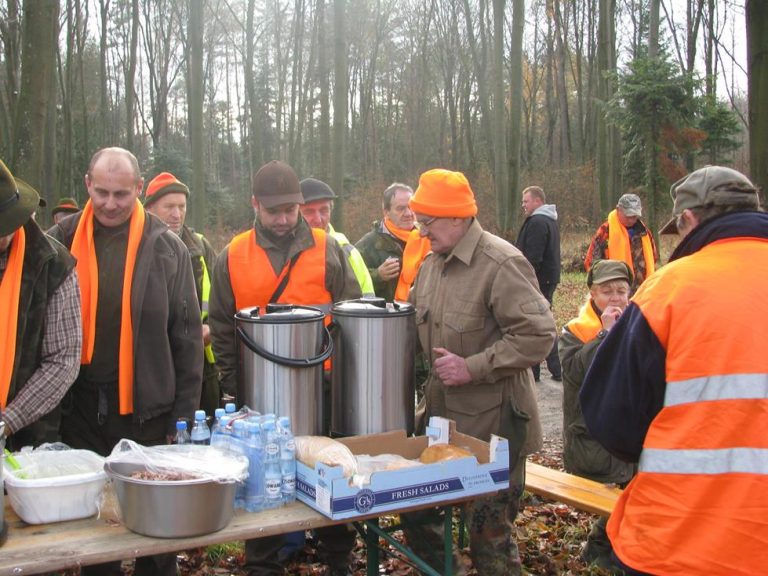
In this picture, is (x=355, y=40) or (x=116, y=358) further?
(x=355, y=40)

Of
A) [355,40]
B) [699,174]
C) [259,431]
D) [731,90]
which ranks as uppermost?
[355,40]

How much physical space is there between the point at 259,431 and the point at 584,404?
1.18 metres

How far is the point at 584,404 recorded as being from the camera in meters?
2.49

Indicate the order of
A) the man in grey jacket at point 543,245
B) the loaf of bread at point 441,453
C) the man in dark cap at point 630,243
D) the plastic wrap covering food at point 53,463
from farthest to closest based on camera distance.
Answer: the man in grey jacket at point 543,245 → the man in dark cap at point 630,243 → the loaf of bread at point 441,453 → the plastic wrap covering food at point 53,463

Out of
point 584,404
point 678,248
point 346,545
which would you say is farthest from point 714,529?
point 346,545

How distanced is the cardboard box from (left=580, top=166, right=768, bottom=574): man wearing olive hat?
0.71 meters

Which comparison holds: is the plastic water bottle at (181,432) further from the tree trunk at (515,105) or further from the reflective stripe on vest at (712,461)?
the tree trunk at (515,105)

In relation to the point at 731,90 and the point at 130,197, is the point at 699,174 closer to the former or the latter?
the point at 130,197

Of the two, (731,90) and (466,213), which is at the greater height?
(731,90)

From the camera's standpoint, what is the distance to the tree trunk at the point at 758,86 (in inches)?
219

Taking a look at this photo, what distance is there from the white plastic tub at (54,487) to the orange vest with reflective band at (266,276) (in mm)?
1355

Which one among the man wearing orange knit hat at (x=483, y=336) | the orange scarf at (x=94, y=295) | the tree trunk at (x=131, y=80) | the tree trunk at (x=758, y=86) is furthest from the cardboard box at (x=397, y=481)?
the tree trunk at (x=131, y=80)

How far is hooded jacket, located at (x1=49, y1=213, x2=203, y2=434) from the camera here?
3.41 meters

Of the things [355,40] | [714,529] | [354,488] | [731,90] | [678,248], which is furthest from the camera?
[355,40]
